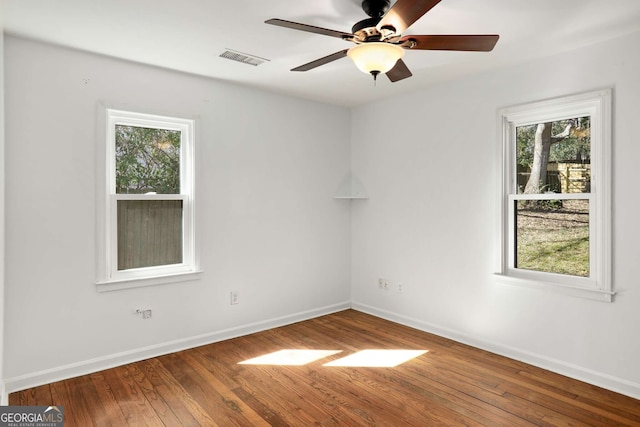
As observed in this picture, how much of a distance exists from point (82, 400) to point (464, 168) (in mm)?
3681

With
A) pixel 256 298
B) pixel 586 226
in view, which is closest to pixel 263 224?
pixel 256 298

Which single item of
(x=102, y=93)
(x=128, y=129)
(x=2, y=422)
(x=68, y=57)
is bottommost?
(x=2, y=422)

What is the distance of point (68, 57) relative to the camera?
311 cm

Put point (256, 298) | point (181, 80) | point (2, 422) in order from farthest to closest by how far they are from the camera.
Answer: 1. point (256, 298)
2. point (181, 80)
3. point (2, 422)

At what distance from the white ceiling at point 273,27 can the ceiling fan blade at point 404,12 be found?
1.41 feet

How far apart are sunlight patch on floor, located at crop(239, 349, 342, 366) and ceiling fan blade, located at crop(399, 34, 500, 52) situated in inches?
103

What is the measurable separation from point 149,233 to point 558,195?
352 centimetres

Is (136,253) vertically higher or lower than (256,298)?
higher

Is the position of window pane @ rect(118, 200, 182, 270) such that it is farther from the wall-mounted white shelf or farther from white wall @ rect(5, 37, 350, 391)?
the wall-mounted white shelf

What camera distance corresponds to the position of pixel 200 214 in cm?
384

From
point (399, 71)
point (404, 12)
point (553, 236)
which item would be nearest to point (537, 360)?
point (553, 236)

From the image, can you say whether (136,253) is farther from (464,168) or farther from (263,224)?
(464,168)

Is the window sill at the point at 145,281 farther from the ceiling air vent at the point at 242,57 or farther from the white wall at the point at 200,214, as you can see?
the ceiling air vent at the point at 242,57

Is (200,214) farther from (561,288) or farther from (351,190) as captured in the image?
(561,288)
